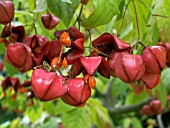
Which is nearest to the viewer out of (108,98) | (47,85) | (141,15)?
(47,85)

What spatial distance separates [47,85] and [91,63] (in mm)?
96

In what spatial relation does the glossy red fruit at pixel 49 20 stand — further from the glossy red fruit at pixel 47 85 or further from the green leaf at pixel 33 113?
the green leaf at pixel 33 113

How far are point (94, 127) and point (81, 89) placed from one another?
1.66 m

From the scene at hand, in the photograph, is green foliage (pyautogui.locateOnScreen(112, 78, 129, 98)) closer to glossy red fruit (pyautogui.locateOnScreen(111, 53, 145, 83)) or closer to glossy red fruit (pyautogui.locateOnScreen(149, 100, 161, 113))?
glossy red fruit (pyautogui.locateOnScreen(149, 100, 161, 113))

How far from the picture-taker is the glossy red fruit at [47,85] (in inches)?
27.4

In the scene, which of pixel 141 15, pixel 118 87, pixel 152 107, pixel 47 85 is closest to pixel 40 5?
pixel 47 85

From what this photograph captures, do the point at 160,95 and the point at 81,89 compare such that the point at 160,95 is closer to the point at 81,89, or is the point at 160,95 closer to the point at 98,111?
the point at 98,111

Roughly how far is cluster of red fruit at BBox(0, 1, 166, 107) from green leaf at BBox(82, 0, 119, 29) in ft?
0.17

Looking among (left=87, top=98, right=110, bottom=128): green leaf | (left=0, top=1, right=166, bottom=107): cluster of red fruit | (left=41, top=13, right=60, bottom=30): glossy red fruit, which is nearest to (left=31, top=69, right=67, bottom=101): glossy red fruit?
(left=0, top=1, right=166, bottom=107): cluster of red fruit

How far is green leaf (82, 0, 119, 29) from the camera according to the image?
2.74 ft

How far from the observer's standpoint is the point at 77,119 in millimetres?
1764

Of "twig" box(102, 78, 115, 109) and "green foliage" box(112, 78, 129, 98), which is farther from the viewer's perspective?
"twig" box(102, 78, 115, 109)

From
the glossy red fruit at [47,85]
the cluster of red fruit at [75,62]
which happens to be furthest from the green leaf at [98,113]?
the glossy red fruit at [47,85]

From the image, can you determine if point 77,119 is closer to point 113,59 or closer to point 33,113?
point 33,113
